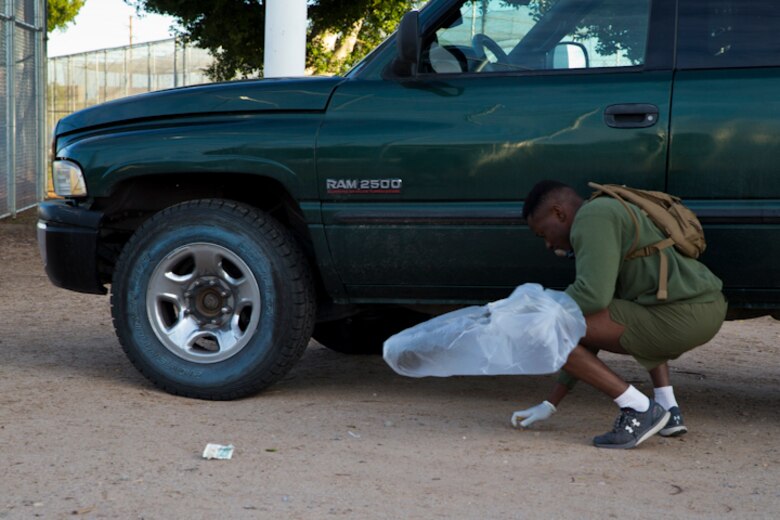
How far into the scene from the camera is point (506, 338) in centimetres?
434

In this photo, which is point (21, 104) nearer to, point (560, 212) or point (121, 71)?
point (560, 212)

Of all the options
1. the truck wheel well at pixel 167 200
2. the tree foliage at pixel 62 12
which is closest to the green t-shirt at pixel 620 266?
the truck wheel well at pixel 167 200

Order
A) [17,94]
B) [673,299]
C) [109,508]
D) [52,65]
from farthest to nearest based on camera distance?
[52,65], [17,94], [673,299], [109,508]

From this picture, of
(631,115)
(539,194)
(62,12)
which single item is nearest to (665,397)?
(539,194)

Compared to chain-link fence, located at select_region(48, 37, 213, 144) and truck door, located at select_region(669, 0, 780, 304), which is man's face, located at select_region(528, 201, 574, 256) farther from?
chain-link fence, located at select_region(48, 37, 213, 144)

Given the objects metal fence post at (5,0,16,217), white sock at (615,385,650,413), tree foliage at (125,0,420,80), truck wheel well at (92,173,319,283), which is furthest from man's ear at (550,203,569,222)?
tree foliage at (125,0,420,80)

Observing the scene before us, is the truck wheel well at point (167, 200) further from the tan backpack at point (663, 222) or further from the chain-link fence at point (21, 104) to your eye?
the chain-link fence at point (21, 104)

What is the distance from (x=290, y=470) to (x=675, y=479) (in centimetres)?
133

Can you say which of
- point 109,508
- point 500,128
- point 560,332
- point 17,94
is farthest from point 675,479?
point 17,94

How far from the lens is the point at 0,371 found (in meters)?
5.89

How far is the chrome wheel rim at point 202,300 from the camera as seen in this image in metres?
5.26

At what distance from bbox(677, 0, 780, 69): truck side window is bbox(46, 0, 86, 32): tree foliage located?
28.0m

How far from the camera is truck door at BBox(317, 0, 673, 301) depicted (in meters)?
4.76

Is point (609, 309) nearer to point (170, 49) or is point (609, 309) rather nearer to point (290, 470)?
point (290, 470)
